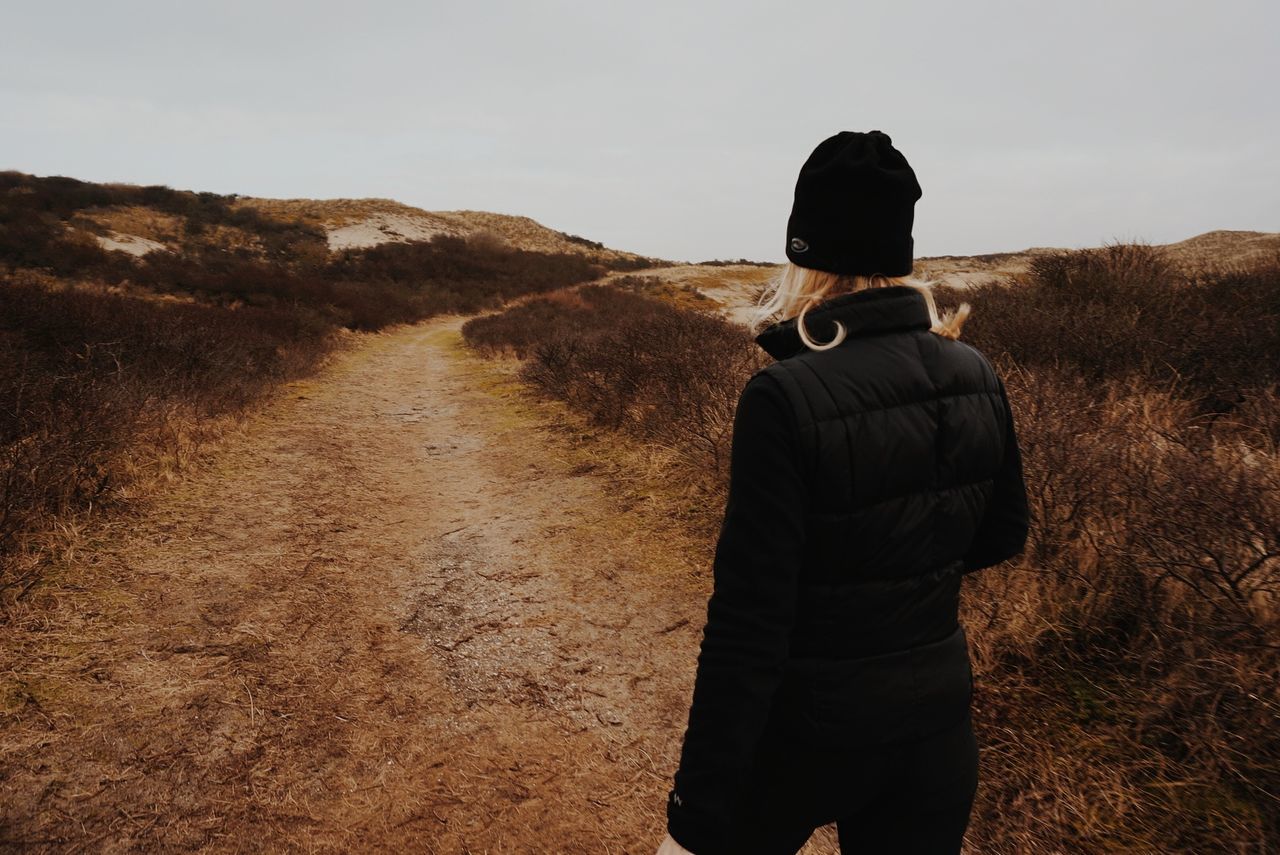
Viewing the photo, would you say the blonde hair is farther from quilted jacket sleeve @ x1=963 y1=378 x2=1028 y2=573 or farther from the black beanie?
quilted jacket sleeve @ x1=963 y1=378 x2=1028 y2=573

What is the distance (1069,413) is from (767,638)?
3.69m

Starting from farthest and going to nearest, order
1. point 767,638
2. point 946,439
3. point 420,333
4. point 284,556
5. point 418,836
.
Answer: point 420,333, point 284,556, point 418,836, point 946,439, point 767,638

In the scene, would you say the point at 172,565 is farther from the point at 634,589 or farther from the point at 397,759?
the point at 634,589

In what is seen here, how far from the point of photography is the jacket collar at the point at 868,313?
1.08 m

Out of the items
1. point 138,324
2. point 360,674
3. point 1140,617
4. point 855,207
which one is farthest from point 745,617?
point 138,324

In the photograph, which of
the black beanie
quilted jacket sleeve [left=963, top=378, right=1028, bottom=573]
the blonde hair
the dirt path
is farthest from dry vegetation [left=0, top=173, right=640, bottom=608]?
quilted jacket sleeve [left=963, top=378, right=1028, bottom=573]

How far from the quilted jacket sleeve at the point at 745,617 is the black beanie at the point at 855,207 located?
32 cm

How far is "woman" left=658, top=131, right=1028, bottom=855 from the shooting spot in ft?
3.28

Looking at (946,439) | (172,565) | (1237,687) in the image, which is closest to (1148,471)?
(1237,687)

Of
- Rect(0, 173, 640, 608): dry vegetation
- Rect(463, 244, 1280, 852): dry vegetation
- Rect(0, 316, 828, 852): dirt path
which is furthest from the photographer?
Rect(0, 173, 640, 608): dry vegetation

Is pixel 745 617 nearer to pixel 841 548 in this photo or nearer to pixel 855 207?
pixel 841 548

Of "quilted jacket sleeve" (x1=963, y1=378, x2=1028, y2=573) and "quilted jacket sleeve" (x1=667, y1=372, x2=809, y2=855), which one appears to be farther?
"quilted jacket sleeve" (x1=963, y1=378, x2=1028, y2=573)

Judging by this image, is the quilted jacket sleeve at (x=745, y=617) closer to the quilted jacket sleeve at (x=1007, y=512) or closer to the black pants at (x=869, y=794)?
the black pants at (x=869, y=794)

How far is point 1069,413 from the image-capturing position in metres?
3.75
